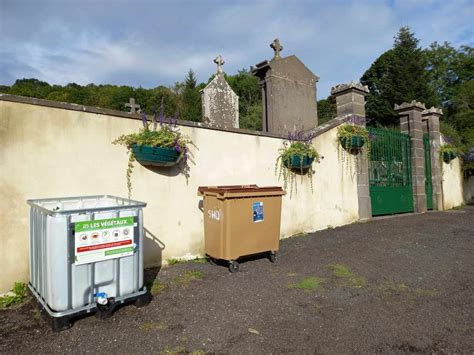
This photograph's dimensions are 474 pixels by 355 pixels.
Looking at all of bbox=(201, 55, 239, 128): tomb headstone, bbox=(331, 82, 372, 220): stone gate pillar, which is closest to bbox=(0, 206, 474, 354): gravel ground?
bbox=(331, 82, 372, 220): stone gate pillar

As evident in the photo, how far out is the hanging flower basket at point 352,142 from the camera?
22.1 feet

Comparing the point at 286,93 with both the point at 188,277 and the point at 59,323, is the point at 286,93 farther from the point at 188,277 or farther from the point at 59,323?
the point at 59,323

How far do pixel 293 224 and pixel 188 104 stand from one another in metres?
25.5

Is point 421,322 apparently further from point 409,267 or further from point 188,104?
point 188,104

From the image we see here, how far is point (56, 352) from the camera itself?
231 centimetres

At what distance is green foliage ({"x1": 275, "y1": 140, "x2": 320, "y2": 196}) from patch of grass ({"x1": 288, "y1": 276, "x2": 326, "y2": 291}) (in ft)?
7.64

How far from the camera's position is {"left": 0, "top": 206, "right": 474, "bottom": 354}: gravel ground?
2396mm

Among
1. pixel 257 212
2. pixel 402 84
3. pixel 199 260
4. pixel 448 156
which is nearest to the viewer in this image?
pixel 257 212

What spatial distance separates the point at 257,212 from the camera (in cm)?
429

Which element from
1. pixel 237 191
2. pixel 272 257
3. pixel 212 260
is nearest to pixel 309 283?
pixel 272 257

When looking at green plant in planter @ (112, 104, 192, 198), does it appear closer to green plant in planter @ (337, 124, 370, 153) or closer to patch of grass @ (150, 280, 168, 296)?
patch of grass @ (150, 280, 168, 296)

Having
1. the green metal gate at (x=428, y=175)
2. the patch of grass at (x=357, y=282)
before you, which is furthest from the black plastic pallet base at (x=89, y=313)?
the green metal gate at (x=428, y=175)

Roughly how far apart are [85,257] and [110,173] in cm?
161

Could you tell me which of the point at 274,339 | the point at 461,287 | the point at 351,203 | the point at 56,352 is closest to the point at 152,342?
the point at 56,352
